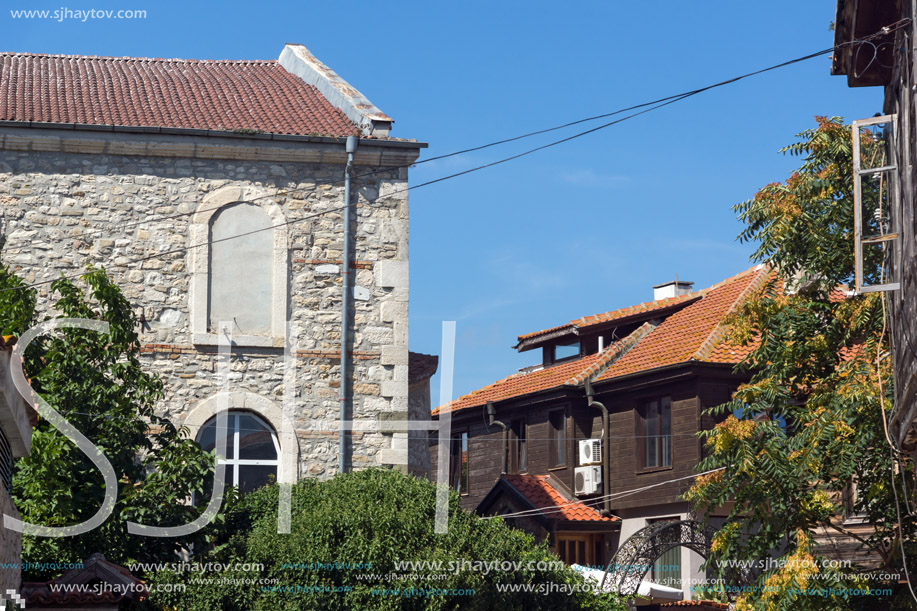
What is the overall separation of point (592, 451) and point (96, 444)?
1471 centimetres

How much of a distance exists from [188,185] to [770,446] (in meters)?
9.52

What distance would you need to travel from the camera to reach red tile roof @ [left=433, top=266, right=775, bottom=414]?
2669 centimetres

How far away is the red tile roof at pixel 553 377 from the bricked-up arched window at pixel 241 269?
381 inches

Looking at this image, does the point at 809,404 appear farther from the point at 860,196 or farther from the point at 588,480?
the point at 588,480

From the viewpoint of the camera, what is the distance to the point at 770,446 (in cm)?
1422

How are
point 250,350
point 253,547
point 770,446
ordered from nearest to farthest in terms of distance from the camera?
point 770,446
point 253,547
point 250,350

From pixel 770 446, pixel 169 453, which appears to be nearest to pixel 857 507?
pixel 770 446

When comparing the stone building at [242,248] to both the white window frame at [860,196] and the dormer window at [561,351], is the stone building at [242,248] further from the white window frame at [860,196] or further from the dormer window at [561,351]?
the dormer window at [561,351]

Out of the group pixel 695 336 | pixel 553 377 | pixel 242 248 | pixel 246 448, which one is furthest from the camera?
pixel 553 377

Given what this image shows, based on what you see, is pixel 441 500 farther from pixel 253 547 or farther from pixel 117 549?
pixel 117 549

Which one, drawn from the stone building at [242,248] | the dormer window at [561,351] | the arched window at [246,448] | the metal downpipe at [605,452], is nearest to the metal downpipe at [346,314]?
the stone building at [242,248]

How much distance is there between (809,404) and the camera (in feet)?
47.9

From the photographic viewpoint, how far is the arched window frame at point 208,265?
1836 centimetres

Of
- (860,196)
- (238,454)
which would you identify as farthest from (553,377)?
(860,196)
